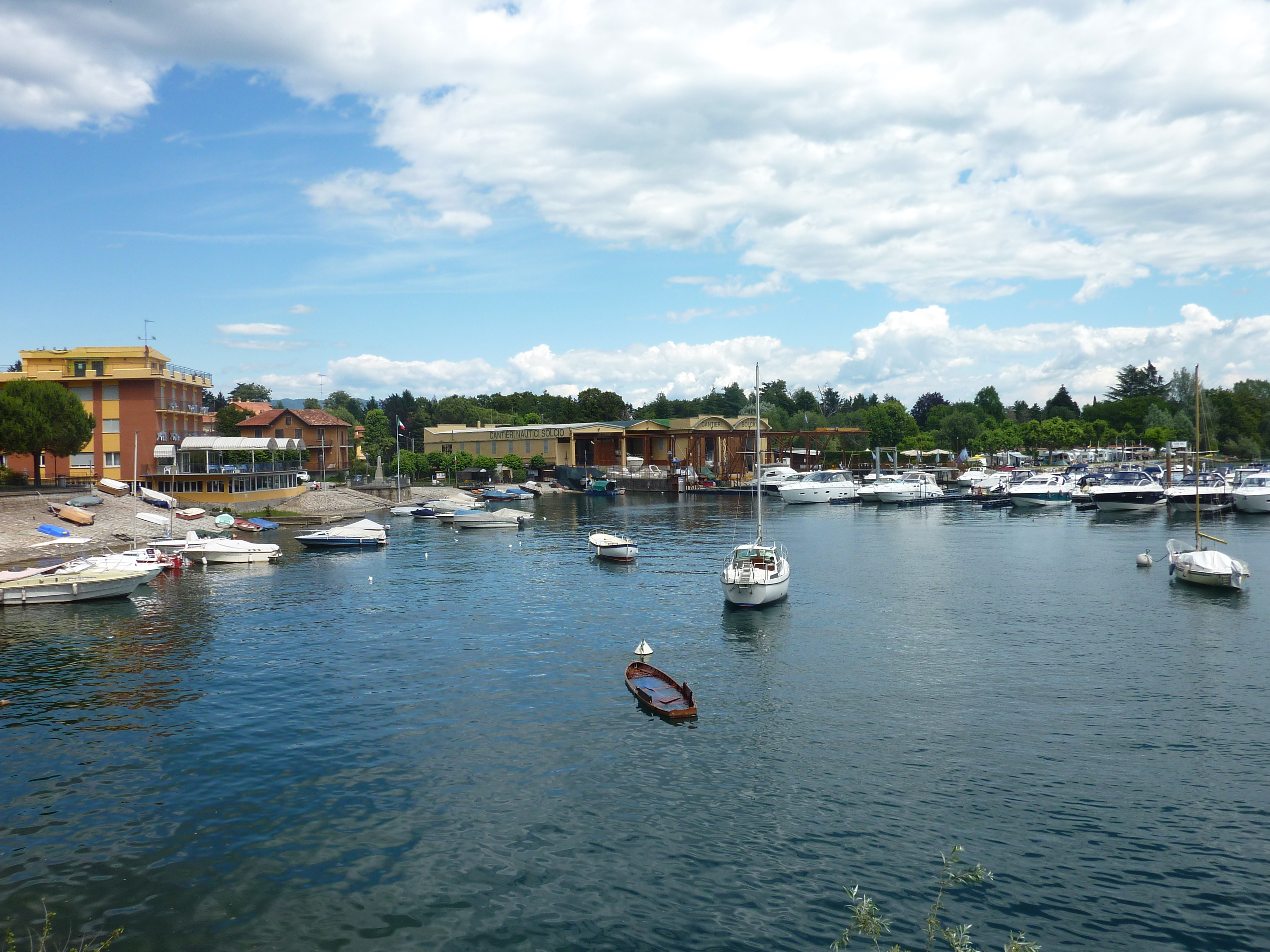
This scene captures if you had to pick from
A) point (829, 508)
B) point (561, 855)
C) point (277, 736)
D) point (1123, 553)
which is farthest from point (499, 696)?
point (829, 508)

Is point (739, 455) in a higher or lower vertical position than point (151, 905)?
higher

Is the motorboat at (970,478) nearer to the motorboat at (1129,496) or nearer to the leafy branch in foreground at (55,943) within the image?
the motorboat at (1129,496)

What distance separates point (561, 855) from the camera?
62.7ft

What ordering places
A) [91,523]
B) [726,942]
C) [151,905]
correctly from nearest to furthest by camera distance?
[726,942] < [151,905] < [91,523]

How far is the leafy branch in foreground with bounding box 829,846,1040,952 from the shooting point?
1156cm

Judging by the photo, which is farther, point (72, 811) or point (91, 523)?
point (91, 523)

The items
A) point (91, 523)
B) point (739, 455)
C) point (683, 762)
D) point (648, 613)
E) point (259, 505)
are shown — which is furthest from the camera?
point (739, 455)

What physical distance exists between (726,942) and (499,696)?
54.4ft

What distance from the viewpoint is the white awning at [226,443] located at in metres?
97.9

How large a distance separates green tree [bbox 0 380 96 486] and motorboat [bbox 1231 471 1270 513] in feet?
428

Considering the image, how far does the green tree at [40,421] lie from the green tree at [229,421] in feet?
177

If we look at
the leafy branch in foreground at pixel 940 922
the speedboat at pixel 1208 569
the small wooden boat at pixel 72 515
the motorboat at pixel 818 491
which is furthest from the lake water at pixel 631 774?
the motorboat at pixel 818 491

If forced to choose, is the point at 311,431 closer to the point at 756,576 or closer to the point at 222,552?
the point at 222,552

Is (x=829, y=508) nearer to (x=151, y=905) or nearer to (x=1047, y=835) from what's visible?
(x=1047, y=835)
